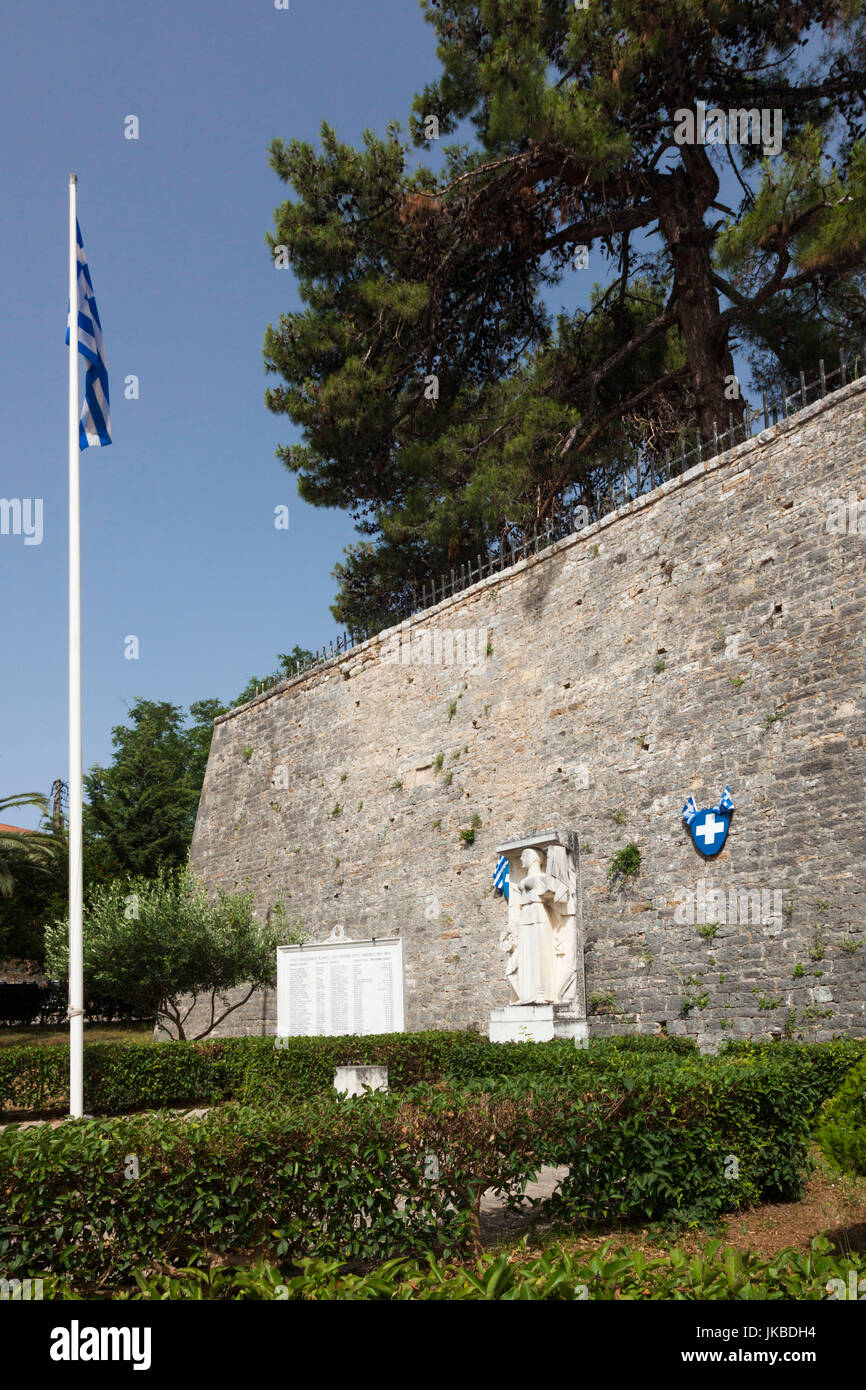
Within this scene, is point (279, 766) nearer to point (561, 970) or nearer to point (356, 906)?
point (356, 906)

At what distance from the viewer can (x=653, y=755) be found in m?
12.7

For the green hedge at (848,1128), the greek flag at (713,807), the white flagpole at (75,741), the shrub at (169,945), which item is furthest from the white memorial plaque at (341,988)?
the green hedge at (848,1128)

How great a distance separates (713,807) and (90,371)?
8158mm

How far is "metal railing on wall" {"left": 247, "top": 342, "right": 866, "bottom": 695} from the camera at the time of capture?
483 inches

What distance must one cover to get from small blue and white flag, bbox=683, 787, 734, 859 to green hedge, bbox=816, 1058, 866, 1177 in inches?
257

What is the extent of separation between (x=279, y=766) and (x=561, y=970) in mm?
10809

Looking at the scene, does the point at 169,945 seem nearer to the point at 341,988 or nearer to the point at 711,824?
the point at 341,988

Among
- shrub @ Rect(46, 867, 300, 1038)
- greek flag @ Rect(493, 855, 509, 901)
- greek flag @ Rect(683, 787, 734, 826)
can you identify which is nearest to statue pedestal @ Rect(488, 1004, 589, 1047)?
greek flag @ Rect(683, 787, 734, 826)

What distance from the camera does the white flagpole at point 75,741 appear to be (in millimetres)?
8414

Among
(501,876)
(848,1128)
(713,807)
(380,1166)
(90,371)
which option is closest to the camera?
(848,1128)

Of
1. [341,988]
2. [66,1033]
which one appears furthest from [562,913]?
[66,1033]

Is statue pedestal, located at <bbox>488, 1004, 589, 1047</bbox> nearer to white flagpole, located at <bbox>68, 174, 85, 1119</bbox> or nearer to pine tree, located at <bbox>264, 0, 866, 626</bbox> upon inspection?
white flagpole, located at <bbox>68, 174, 85, 1119</bbox>

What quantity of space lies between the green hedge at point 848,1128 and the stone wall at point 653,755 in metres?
5.25
